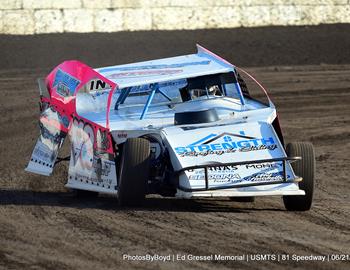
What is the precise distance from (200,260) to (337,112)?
29.9 ft

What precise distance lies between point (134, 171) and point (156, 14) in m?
13.4

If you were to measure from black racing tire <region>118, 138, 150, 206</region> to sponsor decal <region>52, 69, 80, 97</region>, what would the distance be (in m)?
1.58

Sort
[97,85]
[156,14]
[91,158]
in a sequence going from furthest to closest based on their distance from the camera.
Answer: [156,14] < [97,85] < [91,158]

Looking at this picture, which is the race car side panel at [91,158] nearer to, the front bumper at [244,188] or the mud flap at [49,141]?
the mud flap at [49,141]

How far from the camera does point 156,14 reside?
2150 centimetres

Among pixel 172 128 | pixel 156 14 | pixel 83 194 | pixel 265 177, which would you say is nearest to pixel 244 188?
pixel 265 177


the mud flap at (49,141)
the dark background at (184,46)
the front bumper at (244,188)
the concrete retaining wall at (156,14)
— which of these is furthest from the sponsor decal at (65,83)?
the concrete retaining wall at (156,14)

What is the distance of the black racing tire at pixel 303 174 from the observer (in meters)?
8.48

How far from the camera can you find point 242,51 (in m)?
21.0

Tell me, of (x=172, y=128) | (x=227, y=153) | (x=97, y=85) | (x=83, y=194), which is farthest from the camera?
(x=97, y=85)

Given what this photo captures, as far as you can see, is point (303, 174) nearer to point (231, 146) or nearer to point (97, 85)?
point (231, 146)

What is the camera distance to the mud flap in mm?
9719

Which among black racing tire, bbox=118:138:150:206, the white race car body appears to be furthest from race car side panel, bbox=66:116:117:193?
black racing tire, bbox=118:138:150:206

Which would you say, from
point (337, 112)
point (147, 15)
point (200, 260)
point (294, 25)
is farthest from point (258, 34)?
point (200, 260)
